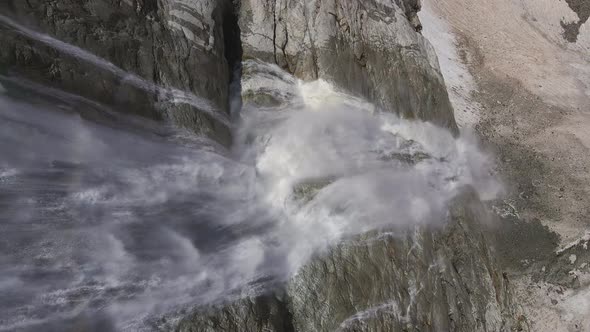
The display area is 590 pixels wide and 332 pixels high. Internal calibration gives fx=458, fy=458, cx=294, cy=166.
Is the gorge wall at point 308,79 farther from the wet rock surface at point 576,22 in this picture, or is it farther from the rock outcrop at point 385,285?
the wet rock surface at point 576,22

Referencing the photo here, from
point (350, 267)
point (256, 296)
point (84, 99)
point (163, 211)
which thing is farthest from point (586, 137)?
point (84, 99)

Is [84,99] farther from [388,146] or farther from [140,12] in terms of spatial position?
[388,146]

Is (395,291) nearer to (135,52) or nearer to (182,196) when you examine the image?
(182,196)

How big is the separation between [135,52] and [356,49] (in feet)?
17.0

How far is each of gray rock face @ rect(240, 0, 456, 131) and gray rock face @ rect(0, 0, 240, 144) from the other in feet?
2.90

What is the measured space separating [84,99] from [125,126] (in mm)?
756

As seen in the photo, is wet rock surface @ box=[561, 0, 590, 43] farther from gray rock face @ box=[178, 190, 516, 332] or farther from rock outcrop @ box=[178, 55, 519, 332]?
gray rock face @ box=[178, 190, 516, 332]

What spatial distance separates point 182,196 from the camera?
8055 mm

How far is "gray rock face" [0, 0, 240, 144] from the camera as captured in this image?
6.68 meters

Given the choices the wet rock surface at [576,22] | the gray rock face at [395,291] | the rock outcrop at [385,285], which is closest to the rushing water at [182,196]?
the rock outcrop at [385,285]

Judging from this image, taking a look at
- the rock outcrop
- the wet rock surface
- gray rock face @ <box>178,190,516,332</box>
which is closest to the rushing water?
the rock outcrop

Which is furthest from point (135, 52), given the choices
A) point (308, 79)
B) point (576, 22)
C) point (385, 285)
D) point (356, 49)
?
point (576, 22)

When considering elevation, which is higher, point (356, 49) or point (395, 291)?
point (356, 49)

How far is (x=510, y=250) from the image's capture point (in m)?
11.1
